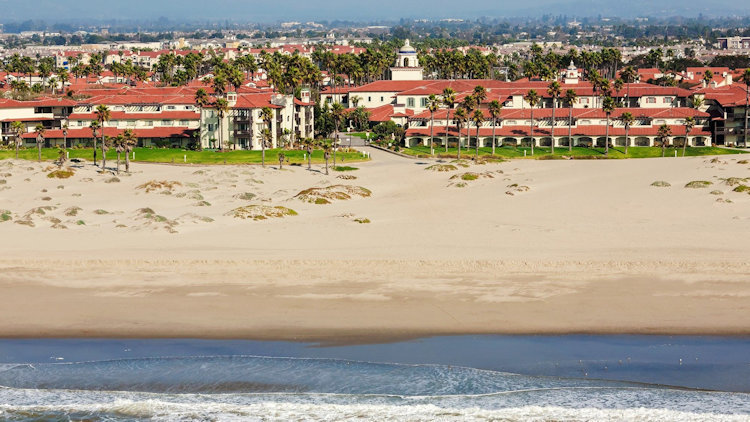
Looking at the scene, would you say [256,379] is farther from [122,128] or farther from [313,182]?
[122,128]

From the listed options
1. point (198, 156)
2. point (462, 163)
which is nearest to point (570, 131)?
point (462, 163)

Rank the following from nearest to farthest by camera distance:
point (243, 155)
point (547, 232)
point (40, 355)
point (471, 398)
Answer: point (471, 398)
point (40, 355)
point (547, 232)
point (243, 155)

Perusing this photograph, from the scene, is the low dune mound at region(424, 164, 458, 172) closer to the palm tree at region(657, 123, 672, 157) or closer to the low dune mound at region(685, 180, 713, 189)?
the low dune mound at region(685, 180, 713, 189)

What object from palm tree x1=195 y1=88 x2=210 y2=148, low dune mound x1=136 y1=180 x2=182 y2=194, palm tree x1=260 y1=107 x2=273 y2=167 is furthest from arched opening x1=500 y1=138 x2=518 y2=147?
low dune mound x1=136 y1=180 x2=182 y2=194

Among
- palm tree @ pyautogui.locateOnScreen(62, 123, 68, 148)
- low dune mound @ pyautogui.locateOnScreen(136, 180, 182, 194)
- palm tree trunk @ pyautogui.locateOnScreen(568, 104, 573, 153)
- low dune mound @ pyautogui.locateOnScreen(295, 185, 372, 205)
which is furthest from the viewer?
palm tree @ pyautogui.locateOnScreen(62, 123, 68, 148)

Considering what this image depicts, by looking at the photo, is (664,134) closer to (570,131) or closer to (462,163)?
(570,131)

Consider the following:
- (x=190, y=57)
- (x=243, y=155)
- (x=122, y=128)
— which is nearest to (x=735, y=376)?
(x=243, y=155)
